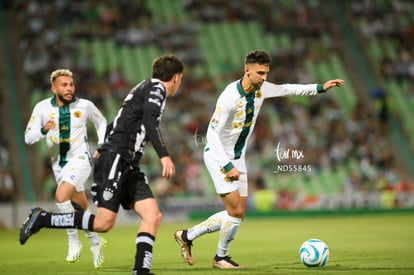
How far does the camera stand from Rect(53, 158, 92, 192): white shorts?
11508mm

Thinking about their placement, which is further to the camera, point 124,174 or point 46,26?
point 46,26

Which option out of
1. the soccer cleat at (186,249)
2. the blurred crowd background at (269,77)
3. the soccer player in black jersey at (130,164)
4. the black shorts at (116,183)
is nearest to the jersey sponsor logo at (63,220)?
the soccer player in black jersey at (130,164)

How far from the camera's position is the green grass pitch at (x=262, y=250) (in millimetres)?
10219


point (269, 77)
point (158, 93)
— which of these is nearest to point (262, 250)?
point (158, 93)

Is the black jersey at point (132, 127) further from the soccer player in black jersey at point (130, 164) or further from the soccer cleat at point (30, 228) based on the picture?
the soccer cleat at point (30, 228)

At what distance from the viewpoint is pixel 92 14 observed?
97.0 feet

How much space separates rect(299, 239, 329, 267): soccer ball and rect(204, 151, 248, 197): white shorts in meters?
1.00

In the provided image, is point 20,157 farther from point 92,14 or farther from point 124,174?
point 124,174

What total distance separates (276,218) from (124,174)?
16.1 m

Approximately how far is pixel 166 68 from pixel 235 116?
5.81 ft

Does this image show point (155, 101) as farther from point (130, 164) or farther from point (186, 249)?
point (186, 249)

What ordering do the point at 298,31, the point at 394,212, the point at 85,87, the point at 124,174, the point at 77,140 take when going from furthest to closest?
the point at 298,31 < the point at 85,87 < the point at 394,212 < the point at 77,140 < the point at 124,174

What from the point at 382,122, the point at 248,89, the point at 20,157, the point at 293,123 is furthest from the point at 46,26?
the point at 248,89

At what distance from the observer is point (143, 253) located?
8359mm
